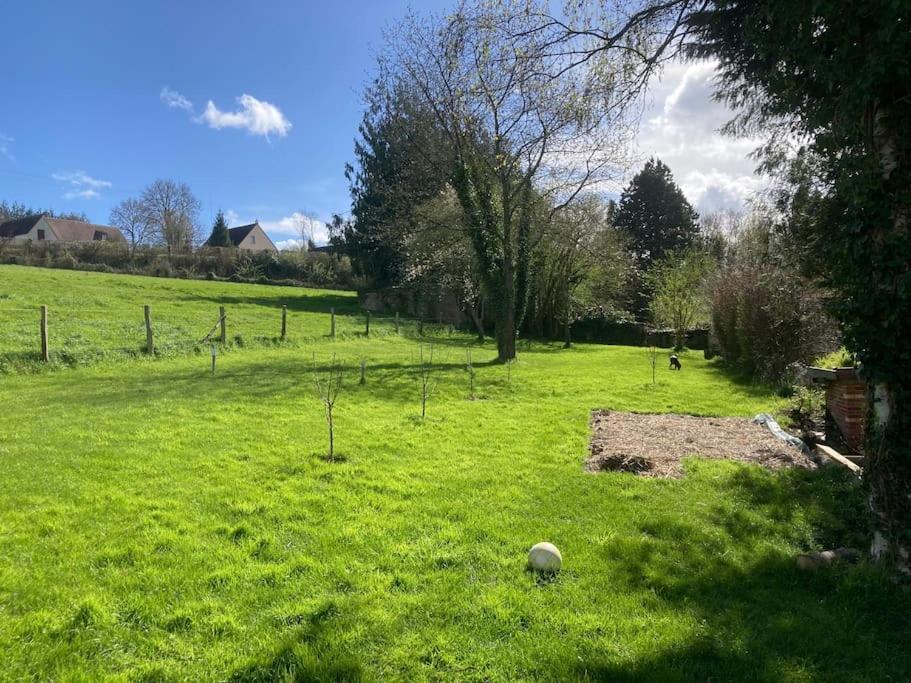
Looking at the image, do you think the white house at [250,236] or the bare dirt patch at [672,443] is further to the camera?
the white house at [250,236]

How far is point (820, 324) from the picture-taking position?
11555 mm

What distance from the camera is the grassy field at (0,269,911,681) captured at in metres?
2.70

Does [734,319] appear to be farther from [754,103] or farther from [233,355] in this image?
[233,355]

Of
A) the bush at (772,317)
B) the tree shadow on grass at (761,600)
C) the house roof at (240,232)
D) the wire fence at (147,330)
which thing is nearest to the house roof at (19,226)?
the house roof at (240,232)

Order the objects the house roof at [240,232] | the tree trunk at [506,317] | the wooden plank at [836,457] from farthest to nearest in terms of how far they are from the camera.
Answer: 1. the house roof at [240,232]
2. the tree trunk at [506,317]
3. the wooden plank at [836,457]

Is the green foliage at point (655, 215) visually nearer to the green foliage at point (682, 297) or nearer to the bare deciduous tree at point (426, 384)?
the green foliage at point (682, 297)

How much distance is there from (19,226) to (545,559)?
66.2 meters

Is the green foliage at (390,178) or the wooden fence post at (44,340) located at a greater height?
the green foliage at (390,178)

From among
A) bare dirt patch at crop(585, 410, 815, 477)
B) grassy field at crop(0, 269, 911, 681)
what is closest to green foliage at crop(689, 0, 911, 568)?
grassy field at crop(0, 269, 911, 681)

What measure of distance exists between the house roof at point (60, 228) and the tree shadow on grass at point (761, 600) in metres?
55.8

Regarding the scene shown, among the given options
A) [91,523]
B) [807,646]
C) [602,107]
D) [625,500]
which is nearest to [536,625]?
[807,646]

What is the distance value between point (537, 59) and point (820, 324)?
960 centimetres

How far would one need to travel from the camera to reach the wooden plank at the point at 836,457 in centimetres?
554

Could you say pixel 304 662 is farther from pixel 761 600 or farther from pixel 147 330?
pixel 147 330
